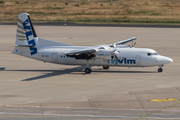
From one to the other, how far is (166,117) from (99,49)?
14.3 meters

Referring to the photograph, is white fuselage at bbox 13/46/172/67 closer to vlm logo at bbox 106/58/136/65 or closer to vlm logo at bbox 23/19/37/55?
vlm logo at bbox 106/58/136/65

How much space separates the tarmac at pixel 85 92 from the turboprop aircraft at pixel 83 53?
1246 millimetres

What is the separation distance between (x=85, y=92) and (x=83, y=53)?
778 cm

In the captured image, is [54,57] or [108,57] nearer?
[108,57]

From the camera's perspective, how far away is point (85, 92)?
2458 centimetres

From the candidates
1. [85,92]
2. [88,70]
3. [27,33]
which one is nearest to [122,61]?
[88,70]

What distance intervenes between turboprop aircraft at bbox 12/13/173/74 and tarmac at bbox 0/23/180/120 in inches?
49.0

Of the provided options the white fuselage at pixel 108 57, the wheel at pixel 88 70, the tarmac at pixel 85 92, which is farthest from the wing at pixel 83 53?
the tarmac at pixel 85 92

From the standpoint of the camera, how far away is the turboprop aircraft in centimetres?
3142

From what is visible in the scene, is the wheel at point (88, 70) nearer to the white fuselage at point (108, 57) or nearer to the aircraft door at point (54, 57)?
the white fuselage at point (108, 57)

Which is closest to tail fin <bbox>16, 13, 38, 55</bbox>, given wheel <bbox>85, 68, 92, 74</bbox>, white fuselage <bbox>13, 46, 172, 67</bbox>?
white fuselage <bbox>13, 46, 172, 67</bbox>

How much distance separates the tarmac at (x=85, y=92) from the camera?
19375 millimetres

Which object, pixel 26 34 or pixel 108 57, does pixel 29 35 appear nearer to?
pixel 26 34

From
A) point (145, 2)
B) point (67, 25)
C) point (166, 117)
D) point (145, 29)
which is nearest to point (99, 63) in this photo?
point (166, 117)
